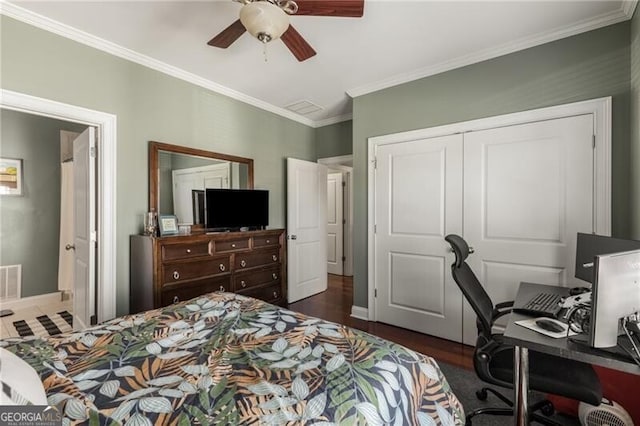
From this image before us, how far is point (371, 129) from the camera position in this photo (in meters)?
3.37

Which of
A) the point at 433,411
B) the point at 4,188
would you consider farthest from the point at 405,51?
the point at 4,188

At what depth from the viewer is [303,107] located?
3.97 metres

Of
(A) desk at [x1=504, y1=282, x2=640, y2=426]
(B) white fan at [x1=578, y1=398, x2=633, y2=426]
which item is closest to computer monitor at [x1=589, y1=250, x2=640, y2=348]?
(A) desk at [x1=504, y1=282, x2=640, y2=426]

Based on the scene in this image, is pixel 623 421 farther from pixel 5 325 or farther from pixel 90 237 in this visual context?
pixel 5 325

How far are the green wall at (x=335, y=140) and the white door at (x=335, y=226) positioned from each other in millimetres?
1346

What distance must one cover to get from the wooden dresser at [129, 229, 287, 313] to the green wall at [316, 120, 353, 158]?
5.08 feet

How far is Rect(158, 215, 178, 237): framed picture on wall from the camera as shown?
272 centimetres

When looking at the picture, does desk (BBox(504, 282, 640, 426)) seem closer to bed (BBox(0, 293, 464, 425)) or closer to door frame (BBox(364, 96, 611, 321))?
bed (BBox(0, 293, 464, 425))

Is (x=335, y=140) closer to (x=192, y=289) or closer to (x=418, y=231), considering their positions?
(x=418, y=231)

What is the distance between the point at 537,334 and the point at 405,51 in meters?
2.39

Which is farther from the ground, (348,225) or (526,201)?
(526,201)

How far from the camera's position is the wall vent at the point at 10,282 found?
360 centimetres

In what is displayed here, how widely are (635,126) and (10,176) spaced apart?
619cm

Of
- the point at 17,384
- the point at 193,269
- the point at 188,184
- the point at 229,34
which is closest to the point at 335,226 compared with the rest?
the point at 188,184
